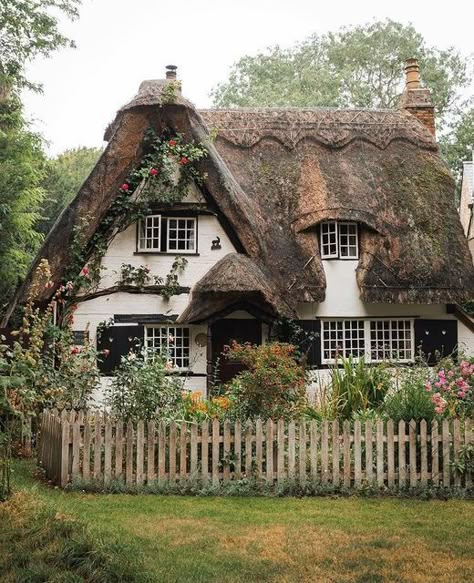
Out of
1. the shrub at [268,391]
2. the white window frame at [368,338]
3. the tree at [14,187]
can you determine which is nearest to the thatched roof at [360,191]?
the white window frame at [368,338]

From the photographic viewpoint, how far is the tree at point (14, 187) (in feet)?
64.0

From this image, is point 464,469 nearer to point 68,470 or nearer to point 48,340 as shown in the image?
point 68,470

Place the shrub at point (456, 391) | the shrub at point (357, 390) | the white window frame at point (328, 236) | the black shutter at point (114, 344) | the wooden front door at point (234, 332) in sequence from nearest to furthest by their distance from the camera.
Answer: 1. the shrub at point (456, 391)
2. the shrub at point (357, 390)
3. the black shutter at point (114, 344)
4. the wooden front door at point (234, 332)
5. the white window frame at point (328, 236)

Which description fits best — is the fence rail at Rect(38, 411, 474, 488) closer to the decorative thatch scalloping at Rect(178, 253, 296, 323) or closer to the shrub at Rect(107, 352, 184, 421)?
the shrub at Rect(107, 352, 184, 421)

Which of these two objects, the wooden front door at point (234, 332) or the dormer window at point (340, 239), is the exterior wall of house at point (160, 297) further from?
the dormer window at point (340, 239)

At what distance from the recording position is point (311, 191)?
1666 cm

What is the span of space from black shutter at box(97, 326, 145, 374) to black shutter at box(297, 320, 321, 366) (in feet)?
12.6

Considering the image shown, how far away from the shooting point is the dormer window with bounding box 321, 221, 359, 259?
1636 centimetres

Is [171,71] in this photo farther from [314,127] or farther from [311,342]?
[311,342]

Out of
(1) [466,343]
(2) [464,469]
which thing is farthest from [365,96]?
(2) [464,469]

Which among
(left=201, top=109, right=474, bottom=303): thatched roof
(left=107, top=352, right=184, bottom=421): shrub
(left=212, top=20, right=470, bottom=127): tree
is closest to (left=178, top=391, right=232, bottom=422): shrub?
(left=107, top=352, right=184, bottom=421): shrub

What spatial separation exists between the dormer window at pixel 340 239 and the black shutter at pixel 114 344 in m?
5.05

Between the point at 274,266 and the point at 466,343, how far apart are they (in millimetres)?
5327

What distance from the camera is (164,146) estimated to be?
15016 mm
